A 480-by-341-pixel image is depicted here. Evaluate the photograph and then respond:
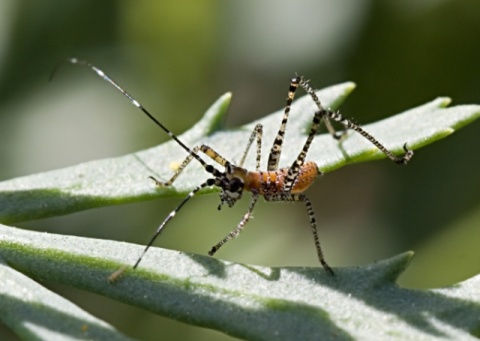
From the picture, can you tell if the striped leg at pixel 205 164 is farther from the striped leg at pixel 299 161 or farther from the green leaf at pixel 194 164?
the striped leg at pixel 299 161

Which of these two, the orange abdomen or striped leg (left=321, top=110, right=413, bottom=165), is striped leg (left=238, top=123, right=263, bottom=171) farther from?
striped leg (left=321, top=110, right=413, bottom=165)

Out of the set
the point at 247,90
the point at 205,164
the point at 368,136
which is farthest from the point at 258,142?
the point at 247,90

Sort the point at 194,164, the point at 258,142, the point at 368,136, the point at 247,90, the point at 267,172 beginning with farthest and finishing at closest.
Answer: the point at 247,90 < the point at 267,172 < the point at 258,142 < the point at 194,164 < the point at 368,136

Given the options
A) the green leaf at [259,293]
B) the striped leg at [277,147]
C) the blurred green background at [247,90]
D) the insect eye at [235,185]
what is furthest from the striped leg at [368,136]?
the blurred green background at [247,90]

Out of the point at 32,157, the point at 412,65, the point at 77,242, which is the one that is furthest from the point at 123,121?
the point at 77,242

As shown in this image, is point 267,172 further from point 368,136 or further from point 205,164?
point 368,136

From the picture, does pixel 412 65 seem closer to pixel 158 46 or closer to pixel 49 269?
pixel 158 46
